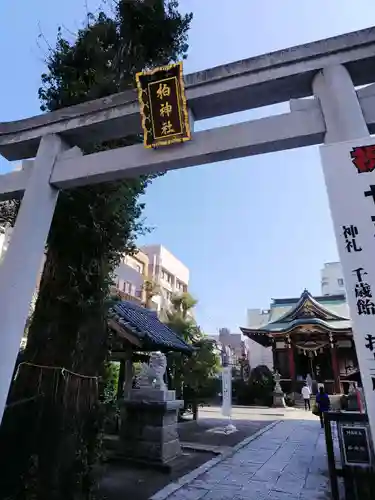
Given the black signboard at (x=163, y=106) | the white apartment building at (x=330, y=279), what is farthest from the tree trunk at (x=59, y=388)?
the white apartment building at (x=330, y=279)

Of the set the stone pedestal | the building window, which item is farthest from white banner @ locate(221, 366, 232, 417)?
the building window

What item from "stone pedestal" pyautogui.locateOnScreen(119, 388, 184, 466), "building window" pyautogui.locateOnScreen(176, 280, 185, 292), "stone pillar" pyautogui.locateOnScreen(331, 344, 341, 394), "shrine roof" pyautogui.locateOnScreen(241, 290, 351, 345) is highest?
"building window" pyautogui.locateOnScreen(176, 280, 185, 292)

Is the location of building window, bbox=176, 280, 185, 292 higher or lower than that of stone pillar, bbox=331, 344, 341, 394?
higher

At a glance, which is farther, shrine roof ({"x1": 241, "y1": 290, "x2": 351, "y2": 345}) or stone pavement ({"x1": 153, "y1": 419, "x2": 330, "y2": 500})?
shrine roof ({"x1": 241, "y1": 290, "x2": 351, "y2": 345})

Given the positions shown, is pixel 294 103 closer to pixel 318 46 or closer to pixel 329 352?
pixel 318 46

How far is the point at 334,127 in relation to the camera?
311 cm

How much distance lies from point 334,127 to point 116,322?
22.4 ft

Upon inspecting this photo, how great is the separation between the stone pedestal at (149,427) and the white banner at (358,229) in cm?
611

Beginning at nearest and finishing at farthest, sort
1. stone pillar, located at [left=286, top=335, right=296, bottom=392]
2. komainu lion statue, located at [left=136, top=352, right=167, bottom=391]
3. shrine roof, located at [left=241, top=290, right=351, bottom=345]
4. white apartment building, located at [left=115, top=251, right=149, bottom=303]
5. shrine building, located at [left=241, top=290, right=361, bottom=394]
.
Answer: komainu lion statue, located at [left=136, top=352, right=167, bottom=391] < shrine building, located at [left=241, top=290, right=361, bottom=394] < shrine roof, located at [left=241, top=290, right=351, bottom=345] < stone pillar, located at [left=286, top=335, right=296, bottom=392] < white apartment building, located at [left=115, top=251, right=149, bottom=303]

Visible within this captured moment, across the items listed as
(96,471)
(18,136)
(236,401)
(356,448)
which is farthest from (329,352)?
(18,136)

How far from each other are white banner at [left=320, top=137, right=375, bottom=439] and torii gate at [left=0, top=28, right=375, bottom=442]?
6cm

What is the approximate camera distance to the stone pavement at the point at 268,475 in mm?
5430

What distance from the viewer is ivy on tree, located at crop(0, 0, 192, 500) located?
154 inches

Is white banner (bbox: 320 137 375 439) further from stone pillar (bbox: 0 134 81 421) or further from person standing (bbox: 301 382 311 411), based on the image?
person standing (bbox: 301 382 311 411)
